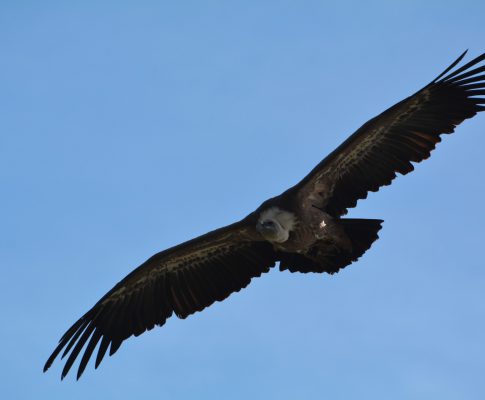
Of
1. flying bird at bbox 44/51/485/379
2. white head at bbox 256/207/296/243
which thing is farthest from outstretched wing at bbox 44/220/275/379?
white head at bbox 256/207/296/243

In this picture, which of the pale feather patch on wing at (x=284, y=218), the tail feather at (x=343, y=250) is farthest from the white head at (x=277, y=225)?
the tail feather at (x=343, y=250)

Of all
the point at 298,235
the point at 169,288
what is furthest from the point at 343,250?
the point at 169,288

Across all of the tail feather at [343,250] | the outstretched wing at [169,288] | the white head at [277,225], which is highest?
the outstretched wing at [169,288]

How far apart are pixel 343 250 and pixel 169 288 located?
8.96 ft

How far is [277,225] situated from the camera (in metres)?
14.0

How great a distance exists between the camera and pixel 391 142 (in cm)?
1410

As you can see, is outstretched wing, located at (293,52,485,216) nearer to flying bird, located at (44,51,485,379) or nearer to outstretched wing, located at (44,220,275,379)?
flying bird, located at (44,51,485,379)

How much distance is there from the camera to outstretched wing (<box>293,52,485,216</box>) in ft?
45.6

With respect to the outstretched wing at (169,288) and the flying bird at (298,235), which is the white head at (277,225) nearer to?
the flying bird at (298,235)

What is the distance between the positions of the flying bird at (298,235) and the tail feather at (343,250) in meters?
0.01

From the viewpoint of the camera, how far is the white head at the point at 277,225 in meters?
14.0

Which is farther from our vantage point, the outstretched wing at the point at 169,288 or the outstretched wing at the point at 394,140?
the outstretched wing at the point at 169,288

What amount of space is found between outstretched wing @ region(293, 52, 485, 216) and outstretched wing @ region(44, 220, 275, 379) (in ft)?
4.62

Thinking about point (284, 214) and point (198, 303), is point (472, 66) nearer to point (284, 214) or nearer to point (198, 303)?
point (284, 214)
